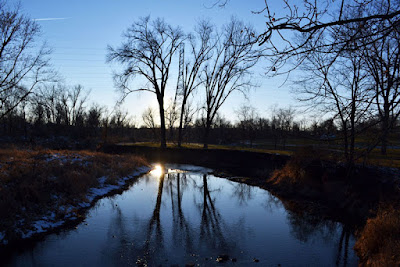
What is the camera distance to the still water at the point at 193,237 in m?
7.36

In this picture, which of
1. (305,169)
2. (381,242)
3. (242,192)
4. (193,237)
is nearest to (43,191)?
(193,237)

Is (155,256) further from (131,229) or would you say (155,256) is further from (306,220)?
(306,220)

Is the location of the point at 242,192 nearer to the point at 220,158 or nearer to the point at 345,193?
the point at 345,193

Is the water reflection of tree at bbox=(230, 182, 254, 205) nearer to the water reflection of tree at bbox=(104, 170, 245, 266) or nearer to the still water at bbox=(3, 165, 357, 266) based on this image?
the still water at bbox=(3, 165, 357, 266)

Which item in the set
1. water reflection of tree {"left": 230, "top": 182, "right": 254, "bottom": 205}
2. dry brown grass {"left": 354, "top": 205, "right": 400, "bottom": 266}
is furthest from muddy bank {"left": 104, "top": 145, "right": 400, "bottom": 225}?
dry brown grass {"left": 354, "top": 205, "right": 400, "bottom": 266}

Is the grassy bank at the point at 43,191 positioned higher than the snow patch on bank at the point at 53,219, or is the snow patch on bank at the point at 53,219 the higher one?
the grassy bank at the point at 43,191

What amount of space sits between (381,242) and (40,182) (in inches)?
446

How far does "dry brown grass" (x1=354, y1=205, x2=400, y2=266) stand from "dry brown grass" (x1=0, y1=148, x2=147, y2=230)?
930 centimetres

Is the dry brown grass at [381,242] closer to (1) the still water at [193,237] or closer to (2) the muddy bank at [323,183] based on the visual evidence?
(1) the still water at [193,237]

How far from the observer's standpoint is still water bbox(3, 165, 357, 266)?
736cm

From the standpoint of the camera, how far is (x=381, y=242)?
24.5 feet

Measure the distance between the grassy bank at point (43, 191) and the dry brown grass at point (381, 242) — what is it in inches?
347

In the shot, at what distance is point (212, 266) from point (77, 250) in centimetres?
351

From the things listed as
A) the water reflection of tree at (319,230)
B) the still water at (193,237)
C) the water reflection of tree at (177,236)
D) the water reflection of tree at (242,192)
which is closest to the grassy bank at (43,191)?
the still water at (193,237)
